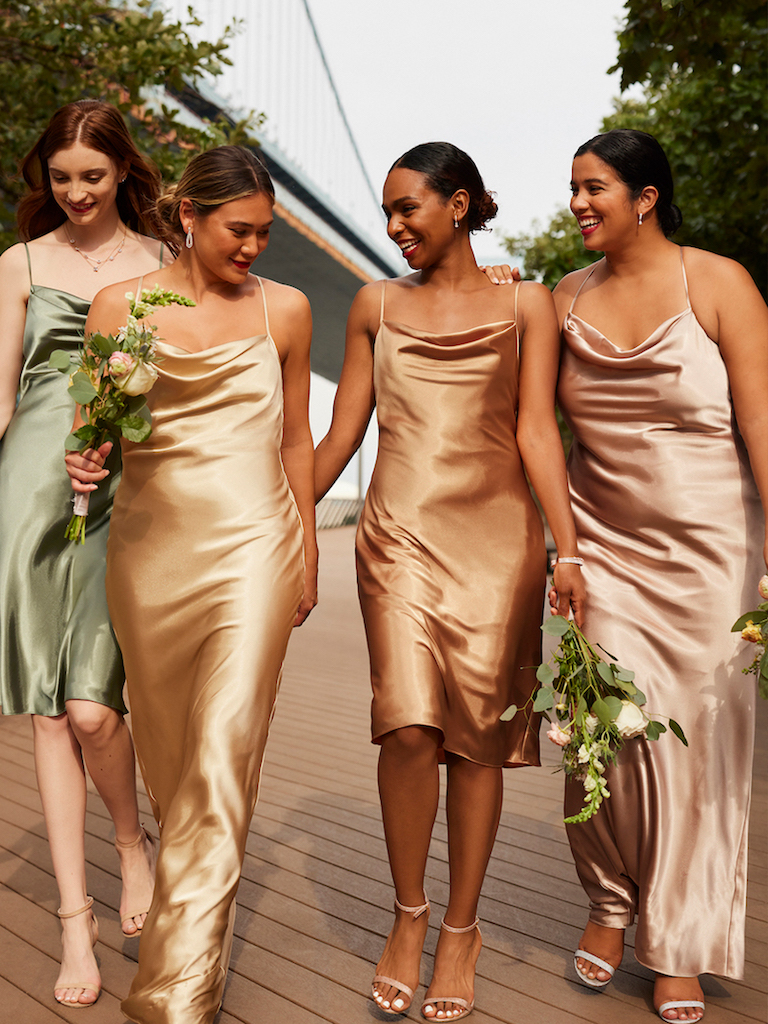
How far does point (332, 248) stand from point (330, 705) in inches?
682

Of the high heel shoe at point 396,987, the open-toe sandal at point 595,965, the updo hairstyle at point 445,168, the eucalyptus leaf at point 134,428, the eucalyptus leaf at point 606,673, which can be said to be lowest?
the open-toe sandal at point 595,965

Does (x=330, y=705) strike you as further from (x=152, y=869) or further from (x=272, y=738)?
(x=152, y=869)

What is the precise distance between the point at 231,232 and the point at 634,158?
42.8 inches

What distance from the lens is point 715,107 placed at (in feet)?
29.8

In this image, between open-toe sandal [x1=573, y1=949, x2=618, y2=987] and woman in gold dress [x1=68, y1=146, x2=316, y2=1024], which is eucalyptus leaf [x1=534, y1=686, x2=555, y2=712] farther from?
open-toe sandal [x1=573, y1=949, x2=618, y2=987]

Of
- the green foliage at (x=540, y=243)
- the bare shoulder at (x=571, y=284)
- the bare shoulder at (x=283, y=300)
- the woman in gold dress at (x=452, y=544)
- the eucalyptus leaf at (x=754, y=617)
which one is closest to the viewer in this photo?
the eucalyptus leaf at (x=754, y=617)

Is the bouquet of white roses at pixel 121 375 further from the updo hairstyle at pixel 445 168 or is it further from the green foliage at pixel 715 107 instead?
the green foliage at pixel 715 107

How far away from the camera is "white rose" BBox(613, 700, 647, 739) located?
267 cm

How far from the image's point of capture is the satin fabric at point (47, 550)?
118 inches

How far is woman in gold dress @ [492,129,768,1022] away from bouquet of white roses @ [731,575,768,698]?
0.52 ft

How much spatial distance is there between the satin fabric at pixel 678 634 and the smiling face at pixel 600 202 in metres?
0.27

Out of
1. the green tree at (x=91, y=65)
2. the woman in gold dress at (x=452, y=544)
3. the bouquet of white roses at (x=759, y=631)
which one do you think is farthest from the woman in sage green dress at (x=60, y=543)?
the green tree at (x=91, y=65)

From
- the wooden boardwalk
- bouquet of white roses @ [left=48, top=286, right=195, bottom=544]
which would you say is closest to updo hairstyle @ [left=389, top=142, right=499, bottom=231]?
bouquet of white roses @ [left=48, top=286, right=195, bottom=544]

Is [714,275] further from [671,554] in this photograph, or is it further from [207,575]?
[207,575]
